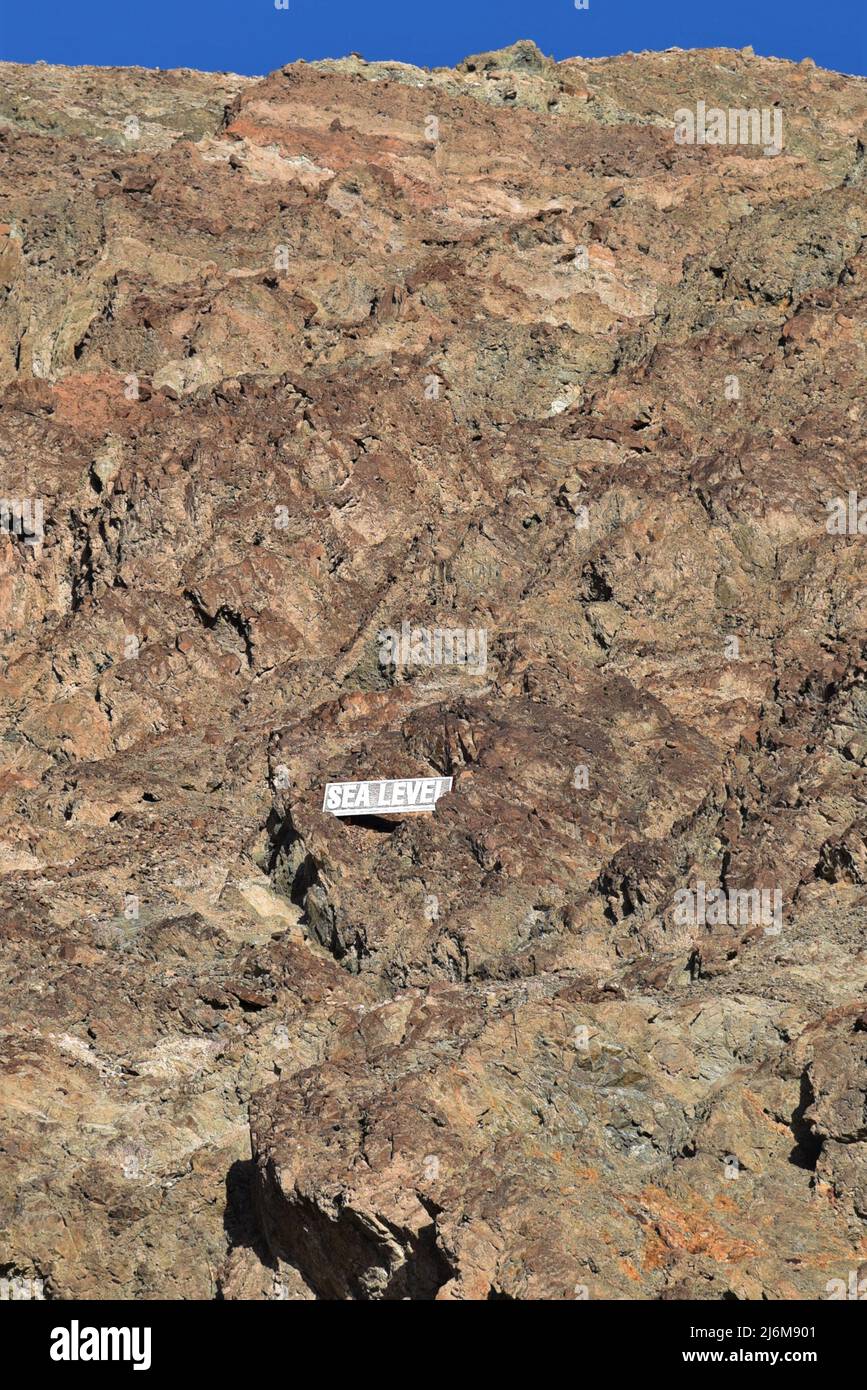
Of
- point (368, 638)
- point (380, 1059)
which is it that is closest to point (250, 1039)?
point (380, 1059)

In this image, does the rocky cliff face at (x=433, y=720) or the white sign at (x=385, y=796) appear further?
the white sign at (x=385, y=796)

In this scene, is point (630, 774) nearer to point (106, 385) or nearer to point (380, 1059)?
point (380, 1059)

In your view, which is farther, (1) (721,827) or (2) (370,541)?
(2) (370,541)

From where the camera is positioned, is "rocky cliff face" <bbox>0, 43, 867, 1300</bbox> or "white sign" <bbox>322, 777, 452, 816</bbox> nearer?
"rocky cliff face" <bbox>0, 43, 867, 1300</bbox>

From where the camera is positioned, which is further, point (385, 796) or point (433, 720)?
point (433, 720)
